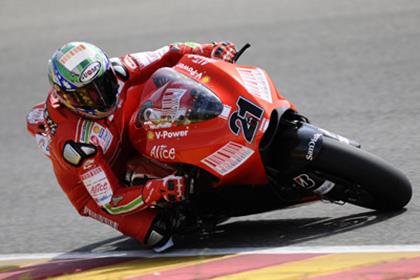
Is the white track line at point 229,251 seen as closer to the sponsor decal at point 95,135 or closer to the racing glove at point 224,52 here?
the sponsor decal at point 95,135

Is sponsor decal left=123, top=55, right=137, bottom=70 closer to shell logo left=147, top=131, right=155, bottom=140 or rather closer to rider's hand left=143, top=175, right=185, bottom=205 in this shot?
shell logo left=147, top=131, right=155, bottom=140

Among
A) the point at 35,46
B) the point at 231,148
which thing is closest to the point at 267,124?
the point at 231,148

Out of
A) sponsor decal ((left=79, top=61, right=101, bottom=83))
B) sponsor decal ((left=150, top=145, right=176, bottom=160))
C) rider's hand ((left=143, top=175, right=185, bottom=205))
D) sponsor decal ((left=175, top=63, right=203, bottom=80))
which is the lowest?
rider's hand ((left=143, top=175, right=185, bottom=205))

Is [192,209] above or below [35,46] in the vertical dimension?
below

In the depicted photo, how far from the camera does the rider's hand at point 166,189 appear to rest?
5.09m

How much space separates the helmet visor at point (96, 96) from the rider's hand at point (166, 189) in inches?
21.6

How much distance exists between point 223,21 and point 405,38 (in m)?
3.03

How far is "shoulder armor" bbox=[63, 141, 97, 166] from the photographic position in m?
5.27

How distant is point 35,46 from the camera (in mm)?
12258

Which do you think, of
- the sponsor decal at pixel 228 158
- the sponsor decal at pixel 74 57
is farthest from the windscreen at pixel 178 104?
the sponsor decal at pixel 74 57

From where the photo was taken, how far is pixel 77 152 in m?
5.28

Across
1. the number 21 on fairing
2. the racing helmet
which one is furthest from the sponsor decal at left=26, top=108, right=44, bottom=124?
the number 21 on fairing

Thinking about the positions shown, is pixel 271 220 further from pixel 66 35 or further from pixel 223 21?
pixel 66 35

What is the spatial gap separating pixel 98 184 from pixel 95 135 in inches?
11.7
